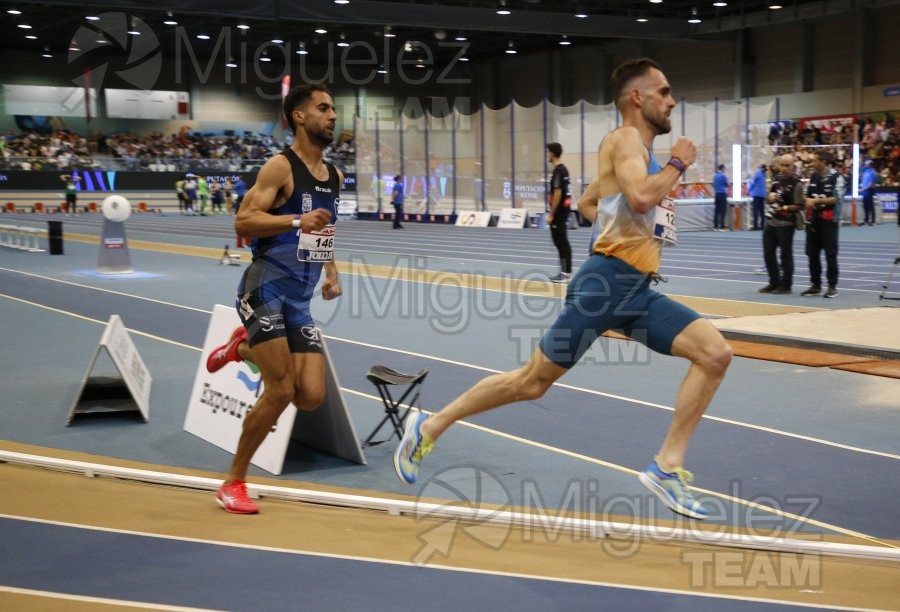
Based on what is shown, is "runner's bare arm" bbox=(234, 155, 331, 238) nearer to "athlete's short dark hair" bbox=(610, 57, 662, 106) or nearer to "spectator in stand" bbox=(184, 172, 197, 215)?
"athlete's short dark hair" bbox=(610, 57, 662, 106)

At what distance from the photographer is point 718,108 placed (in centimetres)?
2983

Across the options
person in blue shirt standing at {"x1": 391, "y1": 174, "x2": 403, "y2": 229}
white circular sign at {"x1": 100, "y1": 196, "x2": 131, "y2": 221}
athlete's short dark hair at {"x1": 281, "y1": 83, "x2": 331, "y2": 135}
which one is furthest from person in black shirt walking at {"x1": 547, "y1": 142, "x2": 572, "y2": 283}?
person in blue shirt standing at {"x1": 391, "y1": 174, "x2": 403, "y2": 229}

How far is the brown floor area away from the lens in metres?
3.85

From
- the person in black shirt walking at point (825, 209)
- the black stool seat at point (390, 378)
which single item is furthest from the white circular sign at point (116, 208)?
the black stool seat at point (390, 378)

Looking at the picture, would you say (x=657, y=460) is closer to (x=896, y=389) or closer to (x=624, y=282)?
Result: (x=624, y=282)

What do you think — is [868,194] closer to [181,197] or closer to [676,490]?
[676,490]

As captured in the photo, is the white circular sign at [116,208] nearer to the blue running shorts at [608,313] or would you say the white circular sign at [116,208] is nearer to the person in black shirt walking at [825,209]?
the person in black shirt walking at [825,209]

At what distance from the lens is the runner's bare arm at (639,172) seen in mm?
4227

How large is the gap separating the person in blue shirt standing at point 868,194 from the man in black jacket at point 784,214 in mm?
18058

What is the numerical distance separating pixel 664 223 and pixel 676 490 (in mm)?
1198

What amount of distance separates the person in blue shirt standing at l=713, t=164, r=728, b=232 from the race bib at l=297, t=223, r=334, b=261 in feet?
79.6

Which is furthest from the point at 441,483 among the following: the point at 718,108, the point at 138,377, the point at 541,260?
the point at 718,108

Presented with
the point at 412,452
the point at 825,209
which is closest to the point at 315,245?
the point at 412,452

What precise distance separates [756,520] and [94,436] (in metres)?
4.30
